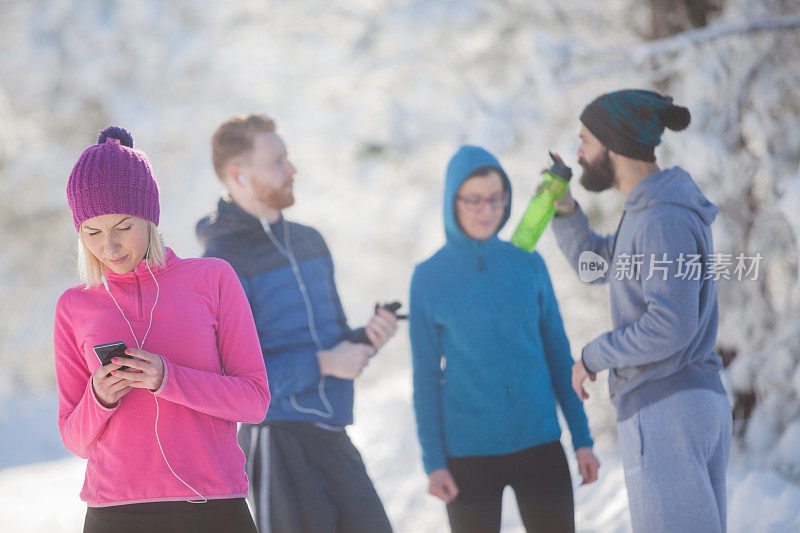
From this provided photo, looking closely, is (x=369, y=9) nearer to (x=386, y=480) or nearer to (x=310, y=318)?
(x=386, y=480)

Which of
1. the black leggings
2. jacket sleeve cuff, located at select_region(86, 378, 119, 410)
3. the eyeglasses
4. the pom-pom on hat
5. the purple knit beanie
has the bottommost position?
the black leggings

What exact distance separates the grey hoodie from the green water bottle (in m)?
0.31

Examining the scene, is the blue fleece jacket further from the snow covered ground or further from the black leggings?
the snow covered ground

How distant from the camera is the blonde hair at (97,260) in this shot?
2.07 m

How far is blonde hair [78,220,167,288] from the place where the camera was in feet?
6.79

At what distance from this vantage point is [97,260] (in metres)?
2.08

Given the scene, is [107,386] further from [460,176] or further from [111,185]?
[460,176]

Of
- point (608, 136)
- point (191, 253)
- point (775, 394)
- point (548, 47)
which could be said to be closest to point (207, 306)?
point (608, 136)

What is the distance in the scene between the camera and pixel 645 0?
5609 mm

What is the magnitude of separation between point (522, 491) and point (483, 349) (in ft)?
1.73

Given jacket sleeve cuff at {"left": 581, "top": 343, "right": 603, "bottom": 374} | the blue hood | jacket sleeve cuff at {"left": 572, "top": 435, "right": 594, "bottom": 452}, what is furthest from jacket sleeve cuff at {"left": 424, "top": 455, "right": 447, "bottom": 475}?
the blue hood

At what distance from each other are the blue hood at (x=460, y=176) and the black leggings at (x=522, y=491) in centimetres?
83

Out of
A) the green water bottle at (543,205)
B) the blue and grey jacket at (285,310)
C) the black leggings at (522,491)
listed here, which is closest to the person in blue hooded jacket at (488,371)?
the black leggings at (522,491)

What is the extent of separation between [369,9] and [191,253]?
18.7 feet
